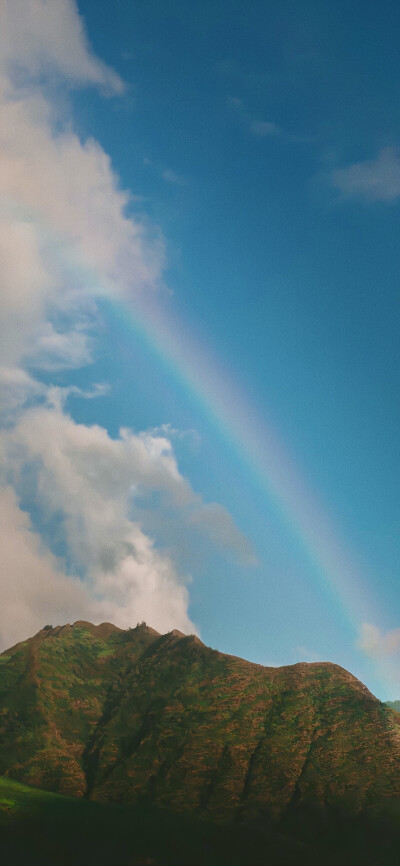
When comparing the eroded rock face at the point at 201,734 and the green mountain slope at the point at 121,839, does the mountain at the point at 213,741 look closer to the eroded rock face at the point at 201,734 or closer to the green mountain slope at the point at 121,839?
the eroded rock face at the point at 201,734

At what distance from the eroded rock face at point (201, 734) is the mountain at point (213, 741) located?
0.98 feet

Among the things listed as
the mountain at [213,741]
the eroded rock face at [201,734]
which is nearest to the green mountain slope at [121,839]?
the mountain at [213,741]

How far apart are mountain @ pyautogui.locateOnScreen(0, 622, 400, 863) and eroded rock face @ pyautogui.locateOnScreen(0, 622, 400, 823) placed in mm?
297

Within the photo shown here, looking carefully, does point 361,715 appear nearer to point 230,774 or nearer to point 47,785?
point 230,774

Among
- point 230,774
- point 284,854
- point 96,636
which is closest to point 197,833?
point 284,854

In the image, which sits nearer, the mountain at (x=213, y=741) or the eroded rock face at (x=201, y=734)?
the mountain at (x=213, y=741)

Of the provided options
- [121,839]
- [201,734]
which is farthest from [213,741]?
[121,839]

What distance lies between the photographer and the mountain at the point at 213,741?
4277 inches

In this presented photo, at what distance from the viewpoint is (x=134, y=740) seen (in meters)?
138

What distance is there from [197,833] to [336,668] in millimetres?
70371

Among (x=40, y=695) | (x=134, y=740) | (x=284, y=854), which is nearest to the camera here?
(x=284, y=854)

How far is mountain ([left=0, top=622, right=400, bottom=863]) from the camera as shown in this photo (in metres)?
109

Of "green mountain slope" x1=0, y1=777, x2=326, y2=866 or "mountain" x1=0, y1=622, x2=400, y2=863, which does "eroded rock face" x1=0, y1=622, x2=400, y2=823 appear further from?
"green mountain slope" x1=0, y1=777, x2=326, y2=866

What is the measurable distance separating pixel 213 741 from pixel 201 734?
12.7ft
